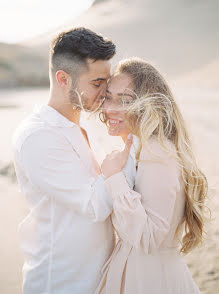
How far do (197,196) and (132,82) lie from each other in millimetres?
878

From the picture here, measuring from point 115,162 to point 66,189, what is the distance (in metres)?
0.35

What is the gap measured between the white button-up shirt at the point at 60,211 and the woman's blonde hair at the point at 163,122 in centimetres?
46

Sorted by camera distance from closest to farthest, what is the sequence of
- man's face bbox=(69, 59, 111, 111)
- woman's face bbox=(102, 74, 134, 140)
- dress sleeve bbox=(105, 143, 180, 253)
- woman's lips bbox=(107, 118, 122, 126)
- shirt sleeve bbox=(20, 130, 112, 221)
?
dress sleeve bbox=(105, 143, 180, 253), shirt sleeve bbox=(20, 130, 112, 221), woman's face bbox=(102, 74, 134, 140), woman's lips bbox=(107, 118, 122, 126), man's face bbox=(69, 59, 111, 111)

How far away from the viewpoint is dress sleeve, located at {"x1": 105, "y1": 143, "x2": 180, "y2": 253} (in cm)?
198

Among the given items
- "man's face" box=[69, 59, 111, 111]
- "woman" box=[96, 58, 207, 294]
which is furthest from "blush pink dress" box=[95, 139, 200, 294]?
"man's face" box=[69, 59, 111, 111]

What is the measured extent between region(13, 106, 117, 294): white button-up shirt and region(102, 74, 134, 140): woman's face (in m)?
0.30

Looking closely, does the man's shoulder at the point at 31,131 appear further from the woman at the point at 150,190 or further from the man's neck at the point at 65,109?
the woman at the point at 150,190

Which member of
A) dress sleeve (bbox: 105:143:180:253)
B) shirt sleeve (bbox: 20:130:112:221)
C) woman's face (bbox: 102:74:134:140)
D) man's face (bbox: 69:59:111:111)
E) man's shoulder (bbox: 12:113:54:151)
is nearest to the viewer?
dress sleeve (bbox: 105:143:180:253)

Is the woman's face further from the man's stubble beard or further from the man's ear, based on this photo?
the man's ear

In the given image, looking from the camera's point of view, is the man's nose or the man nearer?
the man

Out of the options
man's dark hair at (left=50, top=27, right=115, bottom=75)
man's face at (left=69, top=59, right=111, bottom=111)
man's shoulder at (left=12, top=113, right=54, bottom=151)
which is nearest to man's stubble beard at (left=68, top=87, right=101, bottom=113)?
man's face at (left=69, top=59, right=111, bottom=111)

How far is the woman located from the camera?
2.02 meters

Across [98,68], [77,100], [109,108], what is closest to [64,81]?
[77,100]

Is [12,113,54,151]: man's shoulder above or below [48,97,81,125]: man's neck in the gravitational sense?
below
